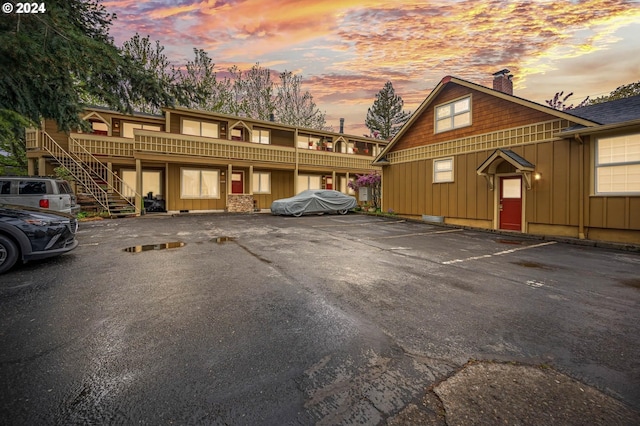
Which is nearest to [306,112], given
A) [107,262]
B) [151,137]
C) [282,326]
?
[151,137]

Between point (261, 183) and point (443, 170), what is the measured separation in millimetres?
14083

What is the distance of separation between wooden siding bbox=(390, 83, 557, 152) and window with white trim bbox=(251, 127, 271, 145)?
1219 cm

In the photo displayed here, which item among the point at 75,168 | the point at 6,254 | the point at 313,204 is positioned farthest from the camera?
the point at 313,204

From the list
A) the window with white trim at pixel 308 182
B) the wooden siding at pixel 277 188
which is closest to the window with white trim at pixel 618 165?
the wooden siding at pixel 277 188

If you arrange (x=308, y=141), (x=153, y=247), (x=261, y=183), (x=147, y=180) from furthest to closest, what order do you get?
(x=308, y=141), (x=261, y=183), (x=147, y=180), (x=153, y=247)

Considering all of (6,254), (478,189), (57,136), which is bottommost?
(6,254)

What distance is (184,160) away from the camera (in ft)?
57.9

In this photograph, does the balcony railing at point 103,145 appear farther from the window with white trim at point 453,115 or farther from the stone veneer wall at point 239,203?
the window with white trim at point 453,115

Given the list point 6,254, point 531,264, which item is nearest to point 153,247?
point 6,254

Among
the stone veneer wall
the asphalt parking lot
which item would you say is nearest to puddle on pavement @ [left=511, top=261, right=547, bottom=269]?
the asphalt parking lot

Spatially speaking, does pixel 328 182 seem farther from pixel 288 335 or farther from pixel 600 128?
pixel 288 335

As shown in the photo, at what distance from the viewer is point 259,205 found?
72.6 ft

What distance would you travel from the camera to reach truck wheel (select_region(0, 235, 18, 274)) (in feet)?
15.9

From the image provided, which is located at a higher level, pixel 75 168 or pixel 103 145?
pixel 103 145
